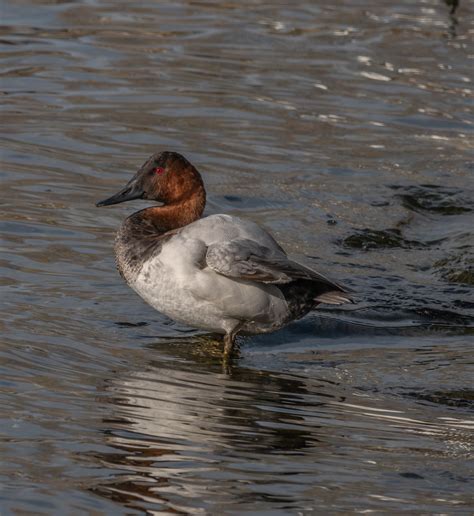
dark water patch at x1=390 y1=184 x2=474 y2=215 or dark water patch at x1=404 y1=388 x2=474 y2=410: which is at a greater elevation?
dark water patch at x1=390 y1=184 x2=474 y2=215

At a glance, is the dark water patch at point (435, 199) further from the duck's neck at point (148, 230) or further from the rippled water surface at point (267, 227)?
the duck's neck at point (148, 230)

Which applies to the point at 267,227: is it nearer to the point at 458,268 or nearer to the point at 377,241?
the point at 377,241

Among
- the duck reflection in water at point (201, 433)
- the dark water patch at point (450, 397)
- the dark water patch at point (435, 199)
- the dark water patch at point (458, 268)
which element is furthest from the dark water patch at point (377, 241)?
the dark water patch at point (450, 397)

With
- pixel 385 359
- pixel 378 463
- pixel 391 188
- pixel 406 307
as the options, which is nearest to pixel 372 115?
pixel 391 188

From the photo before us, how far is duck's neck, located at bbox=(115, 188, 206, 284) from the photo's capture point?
6719 millimetres

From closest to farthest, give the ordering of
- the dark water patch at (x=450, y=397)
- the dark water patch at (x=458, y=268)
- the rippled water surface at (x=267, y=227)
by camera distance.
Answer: the rippled water surface at (x=267, y=227) < the dark water patch at (x=450, y=397) < the dark water patch at (x=458, y=268)

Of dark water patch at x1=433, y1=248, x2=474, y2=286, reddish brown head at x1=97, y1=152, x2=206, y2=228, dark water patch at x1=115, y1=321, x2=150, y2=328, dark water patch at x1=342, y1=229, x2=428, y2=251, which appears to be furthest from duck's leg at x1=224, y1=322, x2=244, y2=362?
dark water patch at x1=342, y1=229, x2=428, y2=251

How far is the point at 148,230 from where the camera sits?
7.02 metres

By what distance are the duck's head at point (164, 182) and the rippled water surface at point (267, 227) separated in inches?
25.7

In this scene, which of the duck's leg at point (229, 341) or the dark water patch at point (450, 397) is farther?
the duck's leg at point (229, 341)

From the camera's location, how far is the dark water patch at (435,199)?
9555 millimetres

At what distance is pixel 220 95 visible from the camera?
39.7 feet

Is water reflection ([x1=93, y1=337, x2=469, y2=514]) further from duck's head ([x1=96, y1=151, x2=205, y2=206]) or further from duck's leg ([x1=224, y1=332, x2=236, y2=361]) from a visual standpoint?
duck's head ([x1=96, y1=151, x2=205, y2=206])

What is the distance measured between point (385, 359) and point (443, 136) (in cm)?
497
